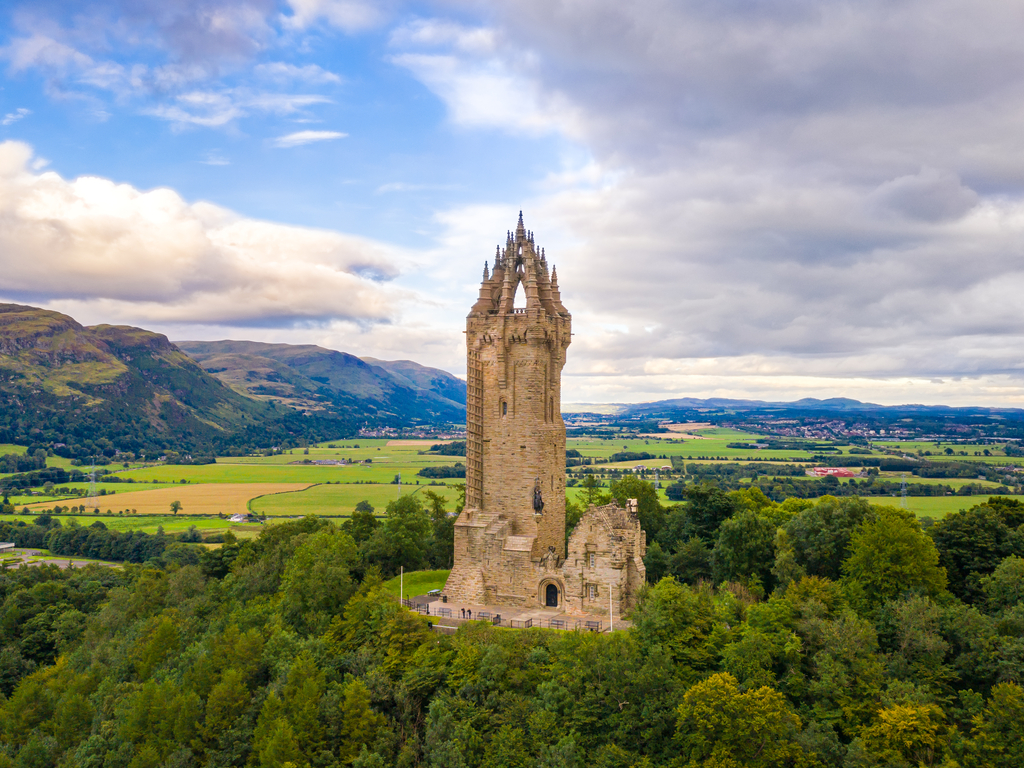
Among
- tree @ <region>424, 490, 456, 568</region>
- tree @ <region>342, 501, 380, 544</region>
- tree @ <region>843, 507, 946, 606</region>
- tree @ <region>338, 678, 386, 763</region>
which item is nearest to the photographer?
tree @ <region>338, 678, 386, 763</region>

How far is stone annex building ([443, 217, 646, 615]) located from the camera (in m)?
48.8

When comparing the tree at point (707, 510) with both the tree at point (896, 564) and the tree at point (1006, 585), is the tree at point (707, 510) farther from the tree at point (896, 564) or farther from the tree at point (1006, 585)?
the tree at point (1006, 585)

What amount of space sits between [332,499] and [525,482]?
99.3m

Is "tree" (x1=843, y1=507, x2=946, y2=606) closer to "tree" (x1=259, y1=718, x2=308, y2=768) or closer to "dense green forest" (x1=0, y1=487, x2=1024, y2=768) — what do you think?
"dense green forest" (x1=0, y1=487, x2=1024, y2=768)

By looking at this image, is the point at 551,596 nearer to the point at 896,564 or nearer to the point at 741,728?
the point at 741,728

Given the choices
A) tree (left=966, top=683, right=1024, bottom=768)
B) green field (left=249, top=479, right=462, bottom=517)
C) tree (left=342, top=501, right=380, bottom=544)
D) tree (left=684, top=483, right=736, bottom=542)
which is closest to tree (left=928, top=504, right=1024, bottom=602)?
tree (left=966, top=683, right=1024, bottom=768)

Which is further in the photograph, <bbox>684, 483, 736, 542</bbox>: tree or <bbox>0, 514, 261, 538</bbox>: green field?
<bbox>0, 514, 261, 538</bbox>: green field

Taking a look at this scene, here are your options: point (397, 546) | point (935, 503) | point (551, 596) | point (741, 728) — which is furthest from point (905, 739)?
point (935, 503)

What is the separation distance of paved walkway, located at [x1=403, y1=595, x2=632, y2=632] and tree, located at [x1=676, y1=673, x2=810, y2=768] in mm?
10733

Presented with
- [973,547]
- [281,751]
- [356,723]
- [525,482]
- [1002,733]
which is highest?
[525,482]

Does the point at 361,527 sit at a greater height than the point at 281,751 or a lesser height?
greater

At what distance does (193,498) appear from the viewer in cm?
14738

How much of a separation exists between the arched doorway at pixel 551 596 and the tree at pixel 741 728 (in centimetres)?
1595

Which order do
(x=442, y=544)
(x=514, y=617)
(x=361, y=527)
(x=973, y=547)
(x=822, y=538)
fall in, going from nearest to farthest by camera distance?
1. (x=973, y=547)
2. (x=514, y=617)
3. (x=822, y=538)
4. (x=442, y=544)
5. (x=361, y=527)
